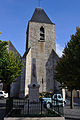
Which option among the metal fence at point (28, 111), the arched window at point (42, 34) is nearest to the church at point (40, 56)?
the arched window at point (42, 34)

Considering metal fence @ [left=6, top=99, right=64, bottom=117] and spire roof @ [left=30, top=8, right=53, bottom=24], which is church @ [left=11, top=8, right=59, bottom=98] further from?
metal fence @ [left=6, top=99, right=64, bottom=117]

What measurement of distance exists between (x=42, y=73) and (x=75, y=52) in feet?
49.9

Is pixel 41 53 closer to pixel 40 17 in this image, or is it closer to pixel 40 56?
pixel 40 56

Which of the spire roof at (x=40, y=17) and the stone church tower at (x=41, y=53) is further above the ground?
the spire roof at (x=40, y=17)

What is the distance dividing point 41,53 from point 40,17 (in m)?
8.88

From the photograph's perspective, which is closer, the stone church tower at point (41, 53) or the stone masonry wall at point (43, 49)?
the stone church tower at point (41, 53)

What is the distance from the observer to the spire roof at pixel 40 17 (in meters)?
25.9

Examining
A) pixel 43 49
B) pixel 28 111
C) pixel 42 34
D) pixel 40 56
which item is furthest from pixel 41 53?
pixel 28 111

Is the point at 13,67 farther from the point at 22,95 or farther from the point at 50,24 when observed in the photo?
the point at 50,24

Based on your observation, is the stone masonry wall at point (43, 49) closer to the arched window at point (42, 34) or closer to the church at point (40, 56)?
the church at point (40, 56)

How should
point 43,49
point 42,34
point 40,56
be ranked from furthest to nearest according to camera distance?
1. point 42,34
2. point 43,49
3. point 40,56

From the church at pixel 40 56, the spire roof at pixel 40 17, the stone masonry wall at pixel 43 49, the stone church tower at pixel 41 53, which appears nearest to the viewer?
the church at pixel 40 56

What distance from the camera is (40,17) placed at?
2688 cm

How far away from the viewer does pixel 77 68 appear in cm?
751
